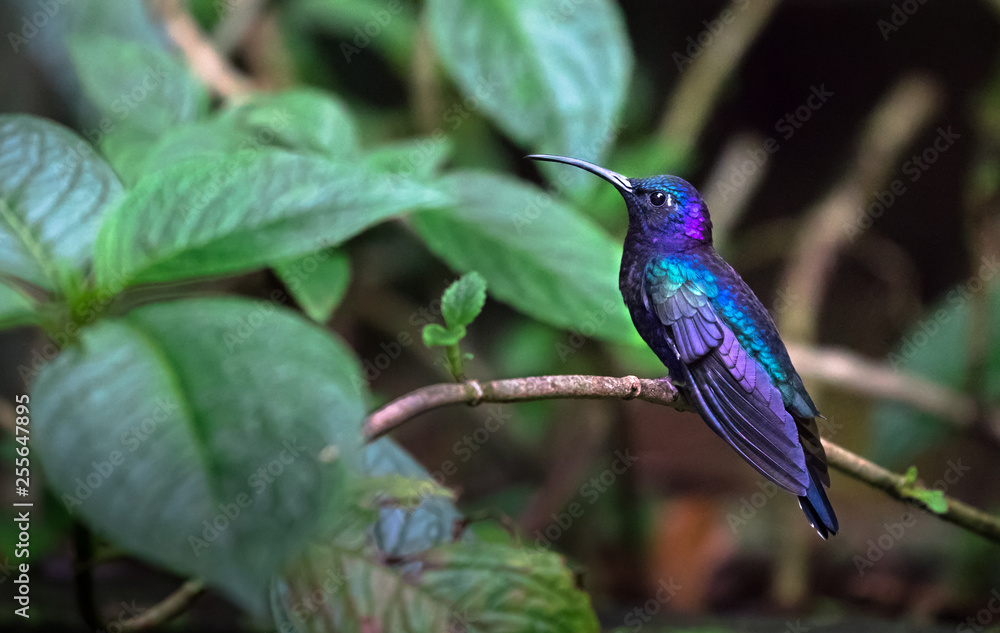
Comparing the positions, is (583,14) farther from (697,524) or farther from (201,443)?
(697,524)

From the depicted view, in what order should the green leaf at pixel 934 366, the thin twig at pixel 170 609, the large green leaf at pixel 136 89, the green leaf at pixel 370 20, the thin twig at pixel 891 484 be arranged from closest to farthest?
the thin twig at pixel 891 484 < the thin twig at pixel 170 609 < the large green leaf at pixel 136 89 < the green leaf at pixel 934 366 < the green leaf at pixel 370 20

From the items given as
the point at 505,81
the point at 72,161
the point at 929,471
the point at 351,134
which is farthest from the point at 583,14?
the point at 929,471

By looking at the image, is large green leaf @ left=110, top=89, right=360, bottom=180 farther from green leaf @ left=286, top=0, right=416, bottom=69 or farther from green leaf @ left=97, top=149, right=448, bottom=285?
green leaf @ left=286, top=0, right=416, bottom=69

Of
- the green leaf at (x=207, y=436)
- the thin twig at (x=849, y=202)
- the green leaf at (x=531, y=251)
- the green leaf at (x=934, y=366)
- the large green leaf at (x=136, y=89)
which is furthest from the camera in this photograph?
the thin twig at (x=849, y=202)

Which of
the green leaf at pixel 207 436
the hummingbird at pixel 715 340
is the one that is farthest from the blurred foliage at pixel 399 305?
the hummingbird at pixel 715 340

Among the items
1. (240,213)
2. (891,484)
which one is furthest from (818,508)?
(240,213)

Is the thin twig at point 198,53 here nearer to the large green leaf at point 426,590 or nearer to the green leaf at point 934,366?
the large green leaf at point 426,590
